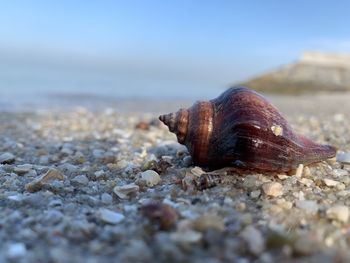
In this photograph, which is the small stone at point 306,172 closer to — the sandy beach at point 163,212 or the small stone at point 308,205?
the sandy beach at point 163,212

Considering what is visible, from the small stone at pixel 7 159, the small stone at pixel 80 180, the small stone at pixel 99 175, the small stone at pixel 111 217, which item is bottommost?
the small stone at pixel 7 159

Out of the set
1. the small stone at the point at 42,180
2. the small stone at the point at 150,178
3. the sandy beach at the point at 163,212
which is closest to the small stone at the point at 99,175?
the sandy beach at the point at 163,212

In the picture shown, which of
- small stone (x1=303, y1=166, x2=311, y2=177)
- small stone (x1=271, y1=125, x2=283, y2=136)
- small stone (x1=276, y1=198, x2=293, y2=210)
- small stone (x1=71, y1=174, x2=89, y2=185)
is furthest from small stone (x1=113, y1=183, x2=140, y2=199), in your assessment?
small stone (x1=303, y1=166, x2=311, y2=177)

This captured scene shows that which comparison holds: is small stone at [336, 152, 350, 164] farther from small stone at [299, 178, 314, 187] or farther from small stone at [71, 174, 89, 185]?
small stone at [71, 174, 89, 185]

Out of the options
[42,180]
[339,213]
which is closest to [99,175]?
[42,180]

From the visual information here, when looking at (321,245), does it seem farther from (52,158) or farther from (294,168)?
(52,158)

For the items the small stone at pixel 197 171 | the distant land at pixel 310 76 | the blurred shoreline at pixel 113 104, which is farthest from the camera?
the distant land at pixel 310 76

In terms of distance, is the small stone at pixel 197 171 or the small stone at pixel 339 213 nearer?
the small stone at pixel 339 213
